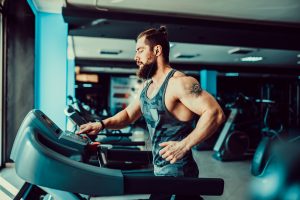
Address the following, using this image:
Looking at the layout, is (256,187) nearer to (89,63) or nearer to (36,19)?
(36,19)

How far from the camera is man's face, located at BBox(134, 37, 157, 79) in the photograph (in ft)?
4.45

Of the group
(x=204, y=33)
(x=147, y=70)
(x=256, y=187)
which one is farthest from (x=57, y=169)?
(x=204, y=33)

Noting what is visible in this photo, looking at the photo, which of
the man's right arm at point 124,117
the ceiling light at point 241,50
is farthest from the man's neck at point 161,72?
the ceiling light at point 241,50

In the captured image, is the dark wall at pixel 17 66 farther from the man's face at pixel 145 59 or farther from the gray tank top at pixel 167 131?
the gray tank top at pixel 167 131

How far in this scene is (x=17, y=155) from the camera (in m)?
0.94

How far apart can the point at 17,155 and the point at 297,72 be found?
42.5 ft

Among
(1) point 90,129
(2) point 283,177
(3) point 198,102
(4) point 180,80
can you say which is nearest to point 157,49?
(4) point 180,80

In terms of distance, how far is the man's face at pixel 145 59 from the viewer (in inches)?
53.4

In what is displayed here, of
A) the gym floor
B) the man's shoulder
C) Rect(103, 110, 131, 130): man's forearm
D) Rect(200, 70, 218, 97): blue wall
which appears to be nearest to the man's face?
the man's shoulder

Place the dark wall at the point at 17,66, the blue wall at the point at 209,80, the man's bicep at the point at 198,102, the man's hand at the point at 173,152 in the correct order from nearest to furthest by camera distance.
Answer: the man's hand at the point at 173,152 → the man's bicep at the point at 198,102 → the dark wall at the point at 17,66 → the blue wall at the point at 209,80

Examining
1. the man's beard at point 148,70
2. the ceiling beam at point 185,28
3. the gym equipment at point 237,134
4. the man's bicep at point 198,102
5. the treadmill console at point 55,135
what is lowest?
the gym equipment at point 237,134

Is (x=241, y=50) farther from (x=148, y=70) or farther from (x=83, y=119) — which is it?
(x=148, y=70)

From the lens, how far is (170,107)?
130cm

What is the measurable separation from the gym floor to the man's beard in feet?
5.82
